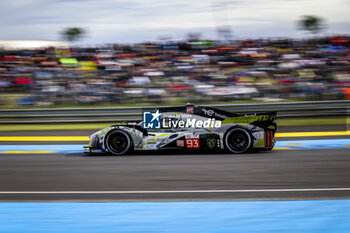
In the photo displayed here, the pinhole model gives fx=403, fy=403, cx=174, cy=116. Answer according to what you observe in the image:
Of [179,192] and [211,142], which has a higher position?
[211,142]

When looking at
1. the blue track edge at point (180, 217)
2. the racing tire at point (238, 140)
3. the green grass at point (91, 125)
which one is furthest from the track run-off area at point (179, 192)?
the green grass at point (91, 125)

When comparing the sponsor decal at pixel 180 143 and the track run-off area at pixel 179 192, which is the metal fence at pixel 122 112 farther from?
the sponsor decal at pixel 180 143

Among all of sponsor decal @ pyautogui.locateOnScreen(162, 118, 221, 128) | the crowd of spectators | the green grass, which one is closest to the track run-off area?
sponsor decal @ pyautogui.locateOnScreen(162, 118, 221, 128)

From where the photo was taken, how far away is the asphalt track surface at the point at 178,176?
5.54 metres

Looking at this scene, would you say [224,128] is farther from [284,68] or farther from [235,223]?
[284,68]

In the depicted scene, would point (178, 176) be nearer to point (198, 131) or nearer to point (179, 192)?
point (179, 192)

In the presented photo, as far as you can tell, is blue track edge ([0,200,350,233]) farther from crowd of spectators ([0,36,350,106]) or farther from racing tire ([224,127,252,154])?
crowd of spectators ([0,36,350,106])

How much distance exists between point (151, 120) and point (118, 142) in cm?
92

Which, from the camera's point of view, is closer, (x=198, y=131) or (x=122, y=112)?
(x=198, y=131)

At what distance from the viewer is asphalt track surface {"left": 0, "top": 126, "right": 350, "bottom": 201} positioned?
5535 millimetres

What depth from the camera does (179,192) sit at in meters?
5.64

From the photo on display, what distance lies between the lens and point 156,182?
6.28 metres

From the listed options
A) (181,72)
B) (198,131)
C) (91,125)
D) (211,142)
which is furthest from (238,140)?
(181,72)

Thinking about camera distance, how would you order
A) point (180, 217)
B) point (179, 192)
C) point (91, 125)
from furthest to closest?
1. point (91, 125)
2. point (179, 192)
3. point (180, 217)
